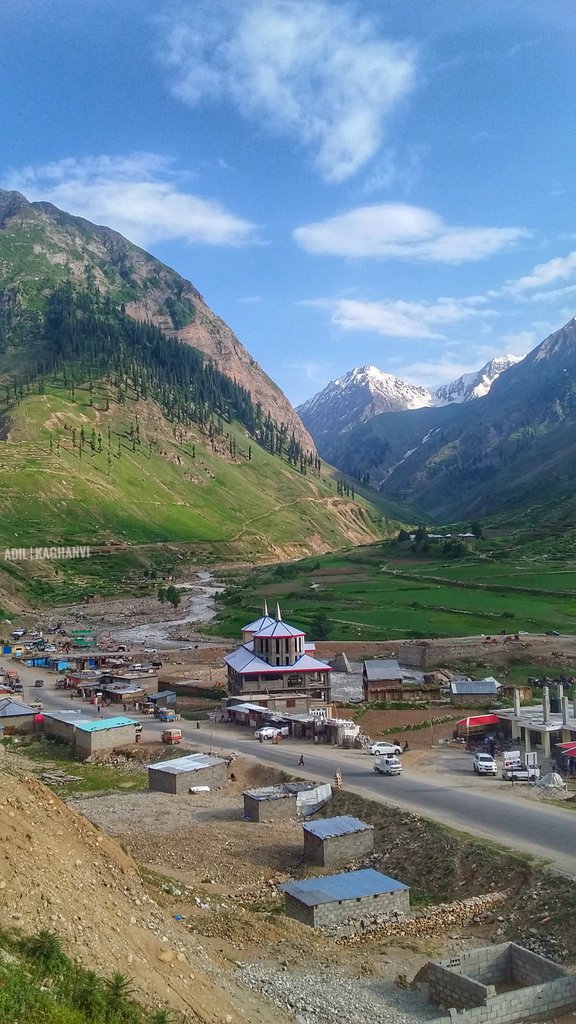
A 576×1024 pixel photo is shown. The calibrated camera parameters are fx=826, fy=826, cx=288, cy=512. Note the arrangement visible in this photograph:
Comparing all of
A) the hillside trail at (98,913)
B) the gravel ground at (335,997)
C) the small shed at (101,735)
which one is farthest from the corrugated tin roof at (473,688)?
the hillside trail at (98,913)

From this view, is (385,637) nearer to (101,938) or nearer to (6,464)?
(101,938)

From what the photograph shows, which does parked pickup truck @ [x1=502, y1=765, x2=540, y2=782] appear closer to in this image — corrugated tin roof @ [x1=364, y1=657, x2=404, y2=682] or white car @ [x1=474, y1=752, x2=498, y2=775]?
white car @ [x1=474, y1=752, x2=498, y2=775]

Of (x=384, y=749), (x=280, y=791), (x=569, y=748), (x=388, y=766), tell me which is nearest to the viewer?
(x=280, y=791)

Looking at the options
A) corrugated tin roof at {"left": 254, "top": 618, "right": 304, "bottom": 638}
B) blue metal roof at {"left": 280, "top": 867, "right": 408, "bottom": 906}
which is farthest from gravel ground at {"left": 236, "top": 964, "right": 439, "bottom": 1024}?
corrugated tin roof at {"left": 254, "top": 618, "right": 304, "bottom": 638}

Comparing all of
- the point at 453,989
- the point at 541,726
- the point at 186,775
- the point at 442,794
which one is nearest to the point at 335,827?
the point at 442,794

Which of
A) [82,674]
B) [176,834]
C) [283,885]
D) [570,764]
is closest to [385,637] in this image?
[82,674]

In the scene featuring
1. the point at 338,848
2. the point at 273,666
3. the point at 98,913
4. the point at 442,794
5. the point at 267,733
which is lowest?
the point at 338,848

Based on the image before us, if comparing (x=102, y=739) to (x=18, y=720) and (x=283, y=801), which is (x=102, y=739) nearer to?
(x=18, y=720)
